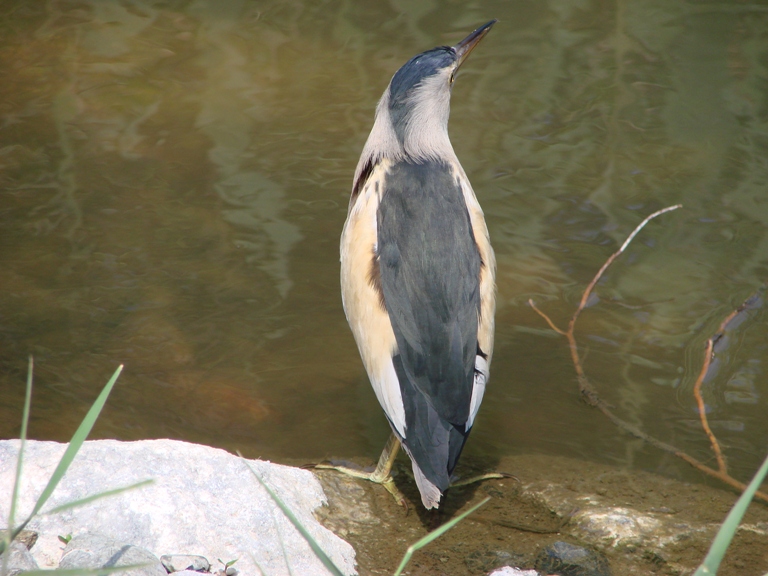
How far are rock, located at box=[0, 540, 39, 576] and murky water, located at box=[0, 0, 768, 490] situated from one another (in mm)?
1448

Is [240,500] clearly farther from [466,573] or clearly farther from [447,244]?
[447,244]

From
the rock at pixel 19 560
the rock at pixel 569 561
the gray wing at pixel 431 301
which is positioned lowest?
the rock at pixel 569 561

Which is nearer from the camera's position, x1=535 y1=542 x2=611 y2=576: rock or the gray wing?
x1=535 y1=542 x2=611 y2=576: rock

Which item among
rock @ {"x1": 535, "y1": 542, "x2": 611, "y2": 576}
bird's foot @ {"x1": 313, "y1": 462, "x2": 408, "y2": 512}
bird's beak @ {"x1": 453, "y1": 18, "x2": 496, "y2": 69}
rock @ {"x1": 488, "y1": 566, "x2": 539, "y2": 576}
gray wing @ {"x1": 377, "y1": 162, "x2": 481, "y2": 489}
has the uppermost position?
bird's beak @ {"x1": 453, "y1": 18, "x2": 496, "y2": 69}

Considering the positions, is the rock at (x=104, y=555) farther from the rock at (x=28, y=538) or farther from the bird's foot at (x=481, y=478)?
the bird's foot at (x=481, y=478)

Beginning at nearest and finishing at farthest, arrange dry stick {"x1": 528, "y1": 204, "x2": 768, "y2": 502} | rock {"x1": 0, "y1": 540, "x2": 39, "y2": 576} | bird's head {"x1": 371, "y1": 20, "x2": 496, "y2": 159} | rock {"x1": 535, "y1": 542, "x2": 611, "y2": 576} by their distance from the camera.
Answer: rock {"x1": 0, "y1": 540, "x2": 39, "y2": 576} → rock {"x1": 535, "y1": 542, "x2": 611, "y2": 576} → dry stick {"x1": 528, "y1": 204, "x2": 768, "y2": 502} → bird's head {"x1": 371, "y1": 20, "x2": 496, "y2": 159}

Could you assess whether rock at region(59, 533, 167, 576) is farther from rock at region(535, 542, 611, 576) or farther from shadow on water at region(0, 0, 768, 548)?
shadow on water at region(0, 0, 768, 548)

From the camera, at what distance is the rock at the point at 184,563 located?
6.80ft

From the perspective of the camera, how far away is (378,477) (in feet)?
9.85

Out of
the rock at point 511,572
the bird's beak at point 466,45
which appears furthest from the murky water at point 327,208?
the bird's beak at point 466,45

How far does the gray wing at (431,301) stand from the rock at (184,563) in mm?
753

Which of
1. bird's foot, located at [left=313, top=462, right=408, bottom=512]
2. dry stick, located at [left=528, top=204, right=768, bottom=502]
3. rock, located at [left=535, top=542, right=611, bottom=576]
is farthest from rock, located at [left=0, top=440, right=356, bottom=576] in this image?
dry stick, located at [left=528, top=204, right=768, bottom=502]

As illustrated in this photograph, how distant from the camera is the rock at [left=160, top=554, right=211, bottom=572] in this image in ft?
6.80

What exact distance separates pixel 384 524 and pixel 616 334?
1.73 meters
